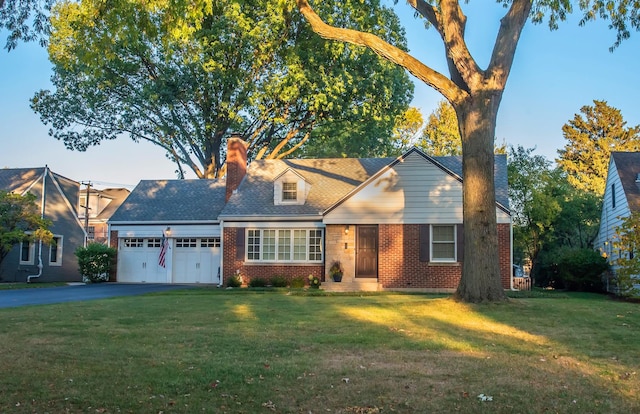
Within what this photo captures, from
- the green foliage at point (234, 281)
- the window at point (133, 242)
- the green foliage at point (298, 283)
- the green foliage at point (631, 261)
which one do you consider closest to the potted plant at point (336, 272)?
the green foliage at point (298, 283)

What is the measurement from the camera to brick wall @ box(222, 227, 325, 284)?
23.2 m

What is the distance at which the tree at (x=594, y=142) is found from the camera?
41.4 m

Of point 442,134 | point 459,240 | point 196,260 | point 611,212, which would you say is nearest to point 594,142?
point 442,134

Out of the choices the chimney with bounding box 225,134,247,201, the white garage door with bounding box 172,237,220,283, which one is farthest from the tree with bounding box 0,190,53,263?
the chimney with bounding box 225,134,247,201

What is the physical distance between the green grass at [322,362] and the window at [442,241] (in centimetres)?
983

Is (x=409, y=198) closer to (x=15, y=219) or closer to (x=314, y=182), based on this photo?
(x=314, y=182)

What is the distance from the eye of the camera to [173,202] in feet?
93.9

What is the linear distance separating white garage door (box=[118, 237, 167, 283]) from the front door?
10.1m

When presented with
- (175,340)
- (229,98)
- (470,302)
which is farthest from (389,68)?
(175,340)

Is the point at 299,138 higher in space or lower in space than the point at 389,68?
lower

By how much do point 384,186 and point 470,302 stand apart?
9.80 m

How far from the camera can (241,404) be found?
5203 millimetres

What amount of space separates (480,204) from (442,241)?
29.4ft

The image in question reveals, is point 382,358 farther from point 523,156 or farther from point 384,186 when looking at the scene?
point 523,156
